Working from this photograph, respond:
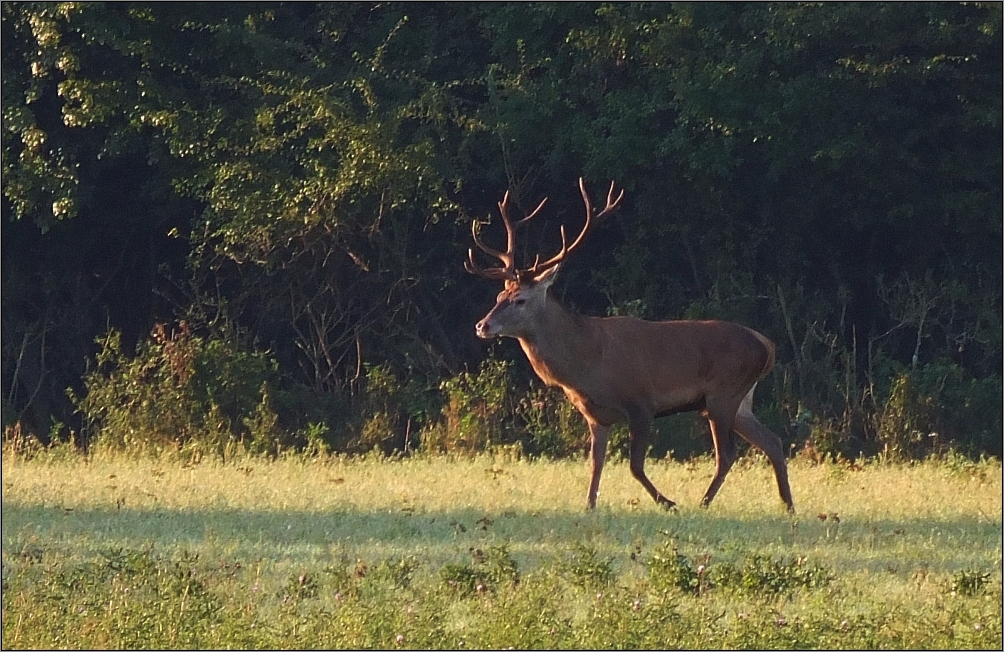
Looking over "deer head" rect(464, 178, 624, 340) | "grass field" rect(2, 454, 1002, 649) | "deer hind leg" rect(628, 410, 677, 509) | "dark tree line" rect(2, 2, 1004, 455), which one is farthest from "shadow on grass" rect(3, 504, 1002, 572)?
"dark tree line" rect(2, 2, 1004, 455)

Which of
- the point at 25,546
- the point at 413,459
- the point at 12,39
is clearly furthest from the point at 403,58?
the point at 25,546

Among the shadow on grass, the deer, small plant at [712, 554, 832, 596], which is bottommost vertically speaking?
the shadow on grass

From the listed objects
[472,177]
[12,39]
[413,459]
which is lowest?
[413,459]

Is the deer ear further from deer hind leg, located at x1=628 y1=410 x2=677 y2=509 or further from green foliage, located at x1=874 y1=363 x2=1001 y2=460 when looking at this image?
green foliage, located at x1=874 y1=363 x2=1001 y2=460

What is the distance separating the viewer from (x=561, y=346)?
1047cm

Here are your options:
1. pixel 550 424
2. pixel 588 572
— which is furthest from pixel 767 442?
pixel 550 424

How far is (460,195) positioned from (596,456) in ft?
21.3

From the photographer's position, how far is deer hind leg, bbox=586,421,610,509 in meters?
10.1

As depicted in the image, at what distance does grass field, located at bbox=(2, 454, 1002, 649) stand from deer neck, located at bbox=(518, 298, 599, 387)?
0.79 m

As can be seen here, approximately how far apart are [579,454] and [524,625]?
7446 millimetres

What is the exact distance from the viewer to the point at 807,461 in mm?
13109

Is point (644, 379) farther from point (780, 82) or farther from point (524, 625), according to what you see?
point (780, 82)

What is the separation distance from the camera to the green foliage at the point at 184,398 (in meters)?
14.1

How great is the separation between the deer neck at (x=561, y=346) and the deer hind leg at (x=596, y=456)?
0.34m
